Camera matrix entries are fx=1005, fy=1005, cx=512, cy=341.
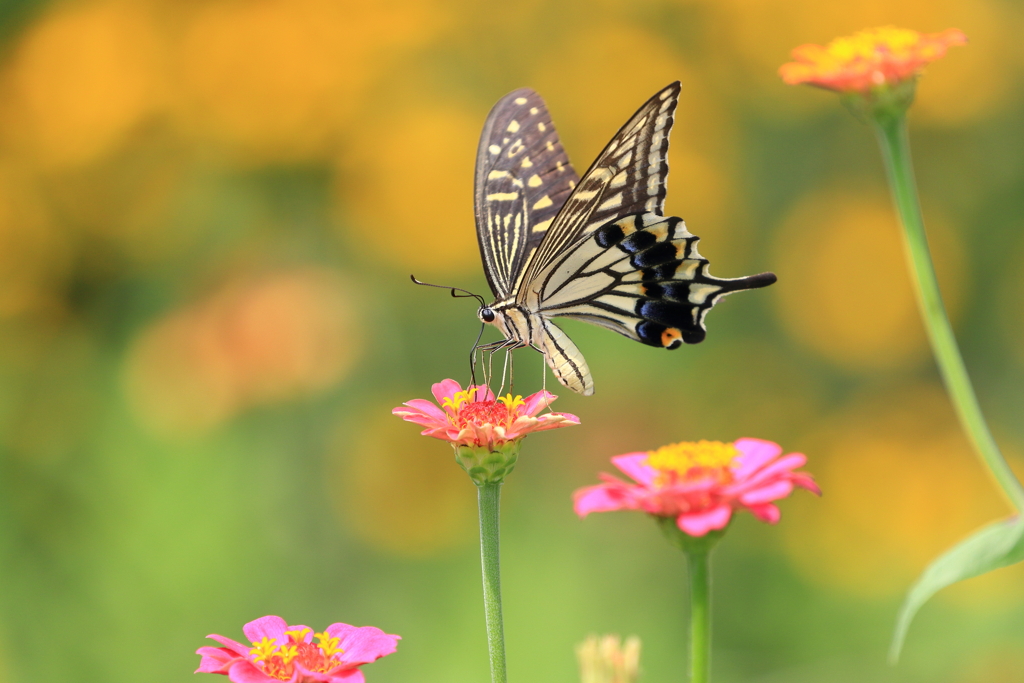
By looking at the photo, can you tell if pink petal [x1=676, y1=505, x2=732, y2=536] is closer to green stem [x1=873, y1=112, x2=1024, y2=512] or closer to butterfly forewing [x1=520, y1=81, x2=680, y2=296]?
green stem [x1=873, y1=112, x2=1024, y2=512]

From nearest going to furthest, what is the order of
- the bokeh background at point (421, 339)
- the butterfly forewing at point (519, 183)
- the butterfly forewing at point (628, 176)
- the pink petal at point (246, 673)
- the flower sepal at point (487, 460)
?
the pink petal at point (246, 673) < the flower sepal at point (487, 460) < the butterfly forewing at point (628, 176) < the butterfly forewing at point (519, 183) < the bokeh background at point (421, 339)

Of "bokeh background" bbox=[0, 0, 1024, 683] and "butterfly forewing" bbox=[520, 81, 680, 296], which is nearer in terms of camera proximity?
"butterfly forewing" bbox=[520, 81, 680, 296]

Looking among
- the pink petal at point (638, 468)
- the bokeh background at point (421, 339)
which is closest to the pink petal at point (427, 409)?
the pink petal at point (638, 468)

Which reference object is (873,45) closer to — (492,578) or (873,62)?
(873,62)

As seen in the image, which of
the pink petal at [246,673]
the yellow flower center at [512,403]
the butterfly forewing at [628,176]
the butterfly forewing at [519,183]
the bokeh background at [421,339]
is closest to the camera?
the pink petal at [246,673]

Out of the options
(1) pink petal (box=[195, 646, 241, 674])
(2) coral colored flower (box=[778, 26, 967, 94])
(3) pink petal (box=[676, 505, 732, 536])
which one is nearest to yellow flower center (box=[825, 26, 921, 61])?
(2) coral colored flower (box=[778, 26, 967, 94])

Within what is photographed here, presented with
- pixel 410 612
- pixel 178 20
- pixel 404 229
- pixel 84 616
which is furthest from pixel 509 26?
pixel 84 616

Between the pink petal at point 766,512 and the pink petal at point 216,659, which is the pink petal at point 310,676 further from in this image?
the pink petal at point 766,512

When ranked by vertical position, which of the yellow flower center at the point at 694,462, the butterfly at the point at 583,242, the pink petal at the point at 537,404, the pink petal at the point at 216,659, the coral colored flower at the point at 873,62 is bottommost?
the pink petal at the point at 216,659
